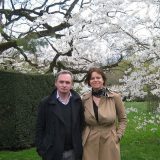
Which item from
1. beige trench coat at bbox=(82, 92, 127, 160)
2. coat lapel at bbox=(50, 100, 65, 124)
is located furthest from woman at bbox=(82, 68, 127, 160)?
coat lapel at bbox=(50, 100, 65, 124)

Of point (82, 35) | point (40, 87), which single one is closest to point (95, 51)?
point (82, 35)

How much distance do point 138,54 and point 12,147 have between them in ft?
13.1

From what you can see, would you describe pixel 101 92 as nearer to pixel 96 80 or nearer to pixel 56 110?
pixel 96 80

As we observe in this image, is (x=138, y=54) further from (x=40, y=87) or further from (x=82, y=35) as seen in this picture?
(x=40, y=87)

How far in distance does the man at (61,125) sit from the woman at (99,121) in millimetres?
118

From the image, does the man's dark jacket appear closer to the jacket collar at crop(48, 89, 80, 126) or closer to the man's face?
the jacket collar at crop(48, 89, 80, 126)

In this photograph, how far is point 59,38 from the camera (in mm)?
11367

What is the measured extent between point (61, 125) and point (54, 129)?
0.08 m

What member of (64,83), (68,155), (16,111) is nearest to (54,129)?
(68,155)

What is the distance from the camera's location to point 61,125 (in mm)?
4082

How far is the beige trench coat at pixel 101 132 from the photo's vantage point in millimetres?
4254

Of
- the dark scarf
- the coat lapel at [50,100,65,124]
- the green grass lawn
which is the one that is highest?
the dark scarf

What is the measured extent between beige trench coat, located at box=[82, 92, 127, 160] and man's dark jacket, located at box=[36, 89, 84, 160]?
92 millimetres

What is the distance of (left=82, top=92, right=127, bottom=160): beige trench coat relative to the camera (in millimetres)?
4254
